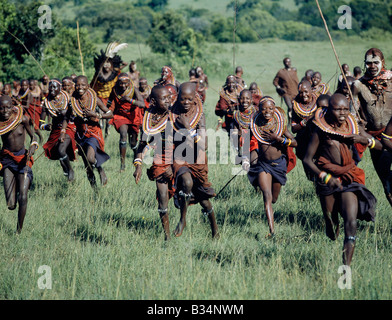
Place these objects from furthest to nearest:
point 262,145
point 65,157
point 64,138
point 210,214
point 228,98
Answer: point 228,98, point 65,157, point 64,138, point 262,145, point 210,214

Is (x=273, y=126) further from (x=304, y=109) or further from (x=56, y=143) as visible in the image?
(x=56, y=143)

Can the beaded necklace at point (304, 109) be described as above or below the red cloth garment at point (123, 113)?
below

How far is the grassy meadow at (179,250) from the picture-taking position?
16.0ft

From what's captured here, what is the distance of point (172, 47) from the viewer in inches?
1394

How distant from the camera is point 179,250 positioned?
236 inches

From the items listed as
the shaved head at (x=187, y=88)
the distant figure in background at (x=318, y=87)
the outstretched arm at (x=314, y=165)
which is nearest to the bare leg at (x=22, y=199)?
the shaved head at (x=187, y=88)

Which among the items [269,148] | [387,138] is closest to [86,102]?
[269,148]

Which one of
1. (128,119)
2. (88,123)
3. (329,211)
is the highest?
(128,119)

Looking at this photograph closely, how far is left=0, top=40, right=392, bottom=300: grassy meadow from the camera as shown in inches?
192

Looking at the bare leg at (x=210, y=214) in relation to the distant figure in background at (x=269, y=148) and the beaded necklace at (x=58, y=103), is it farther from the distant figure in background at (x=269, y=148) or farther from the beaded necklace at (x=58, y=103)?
the beaded necklace at (x=58, y=103)

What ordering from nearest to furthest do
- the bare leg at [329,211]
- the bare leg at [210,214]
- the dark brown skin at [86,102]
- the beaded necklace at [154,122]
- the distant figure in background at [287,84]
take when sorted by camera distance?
1. the bare leg at [329,211]
2. the beaded necklace at [154,122]
3. the bare leg at [210,214]
4. the dark brown skin at [86,102]
5. the distant figure in background at [287,84]
